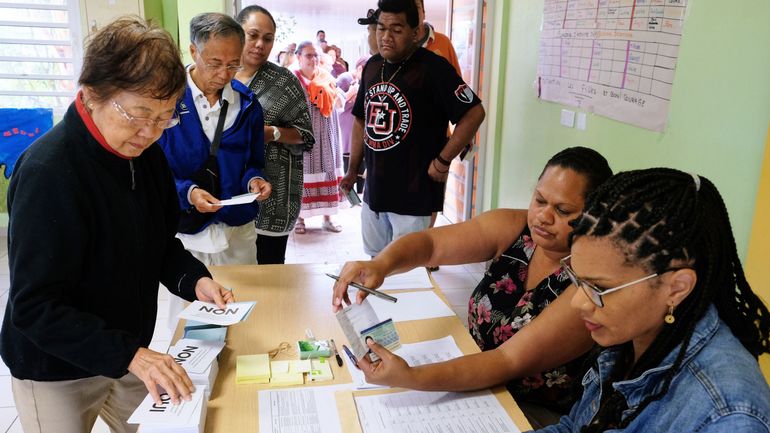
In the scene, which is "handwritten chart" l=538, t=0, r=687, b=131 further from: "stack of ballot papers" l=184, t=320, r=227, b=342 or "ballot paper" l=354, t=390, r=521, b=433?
"stack of ballot papers" l=184, t=320, r=227, b=342

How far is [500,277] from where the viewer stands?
184cm

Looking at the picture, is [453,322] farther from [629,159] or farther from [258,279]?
[629,159]

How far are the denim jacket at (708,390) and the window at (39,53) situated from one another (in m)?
4.50

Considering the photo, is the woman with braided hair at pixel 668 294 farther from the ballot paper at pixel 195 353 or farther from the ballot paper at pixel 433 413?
the ballot paper at pixel 195 353

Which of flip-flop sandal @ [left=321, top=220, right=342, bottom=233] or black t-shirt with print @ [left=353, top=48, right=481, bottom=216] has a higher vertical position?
black t-shirt with print @ [left=353, top=48, right=481, bottom=216]

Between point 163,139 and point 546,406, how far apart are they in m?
1.58

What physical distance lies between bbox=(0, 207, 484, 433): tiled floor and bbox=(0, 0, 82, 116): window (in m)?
1.21

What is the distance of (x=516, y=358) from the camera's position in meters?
1.49

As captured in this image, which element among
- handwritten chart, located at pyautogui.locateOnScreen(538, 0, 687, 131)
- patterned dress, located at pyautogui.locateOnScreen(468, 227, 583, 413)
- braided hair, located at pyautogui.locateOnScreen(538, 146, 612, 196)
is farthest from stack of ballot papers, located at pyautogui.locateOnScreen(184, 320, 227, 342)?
handwritten chart, located at pyautogui.locateOnScreen(538, 0, 687, 131)

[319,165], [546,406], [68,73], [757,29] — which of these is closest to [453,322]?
[546,406]

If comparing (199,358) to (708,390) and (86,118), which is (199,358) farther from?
(708,390)

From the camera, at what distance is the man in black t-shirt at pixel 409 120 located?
9.72 ft

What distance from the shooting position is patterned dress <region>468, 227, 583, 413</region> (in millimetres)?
1649

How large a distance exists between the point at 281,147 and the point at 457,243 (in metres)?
1.28
